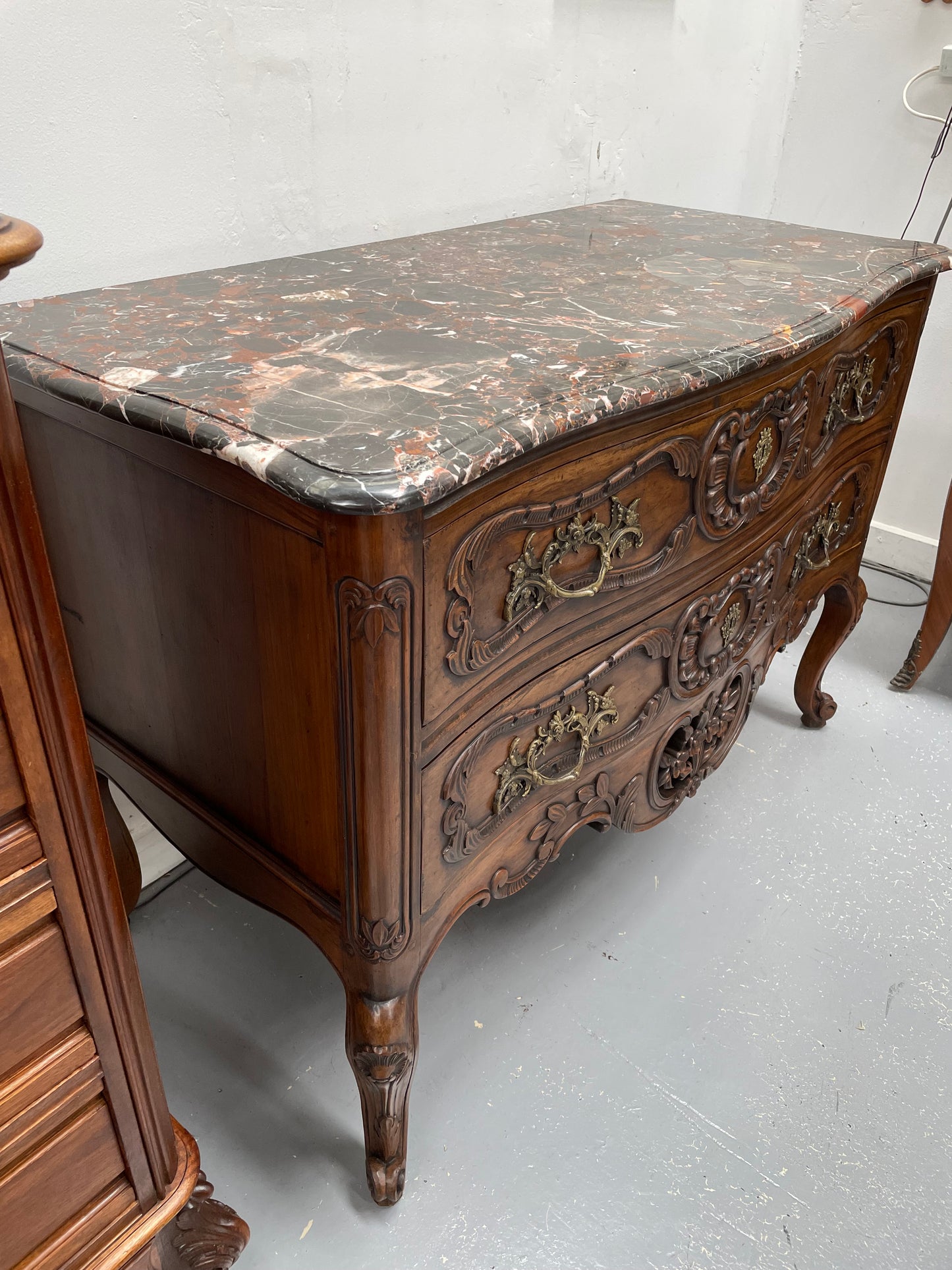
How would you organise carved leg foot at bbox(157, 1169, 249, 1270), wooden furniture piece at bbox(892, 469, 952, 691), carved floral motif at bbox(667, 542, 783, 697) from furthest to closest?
wooden furniture piece at bbox(892, 469, 952, 691), carved floral motif at bbox(667, 542, 783, 697), carved leg foot at bbox(157, 1169, 249, 1270)

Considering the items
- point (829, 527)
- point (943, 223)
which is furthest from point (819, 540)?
point (943, 223)

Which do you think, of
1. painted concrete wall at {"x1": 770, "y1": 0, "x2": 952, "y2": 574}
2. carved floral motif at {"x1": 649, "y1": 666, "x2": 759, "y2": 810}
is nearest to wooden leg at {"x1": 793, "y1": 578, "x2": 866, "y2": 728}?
carved floral motif at {"x1": 649, "y1": 666, "x2": 759, "y2": 810}

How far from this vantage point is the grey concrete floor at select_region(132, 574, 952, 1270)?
1.17 meters

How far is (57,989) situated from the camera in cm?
71

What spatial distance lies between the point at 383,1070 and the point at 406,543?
0.62 meters

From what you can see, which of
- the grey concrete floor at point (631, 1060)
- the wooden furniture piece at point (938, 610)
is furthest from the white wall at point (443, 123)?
the grey concrete floor at point (631, 1060)

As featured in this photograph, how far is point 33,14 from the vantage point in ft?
3.49

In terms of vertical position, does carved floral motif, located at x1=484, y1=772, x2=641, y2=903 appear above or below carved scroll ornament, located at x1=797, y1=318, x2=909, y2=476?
below

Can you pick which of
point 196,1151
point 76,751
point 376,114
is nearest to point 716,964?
point 196,1151

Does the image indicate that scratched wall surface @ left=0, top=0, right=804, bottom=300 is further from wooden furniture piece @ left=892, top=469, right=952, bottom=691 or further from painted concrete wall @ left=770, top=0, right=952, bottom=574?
wooden furniture piece @ left=892, top=469, right=952, bottom=691

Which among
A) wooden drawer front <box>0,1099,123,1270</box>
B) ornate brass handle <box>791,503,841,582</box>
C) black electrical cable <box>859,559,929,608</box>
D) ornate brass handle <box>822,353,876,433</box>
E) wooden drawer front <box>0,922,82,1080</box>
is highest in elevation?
ornate brass handle <box>822,353,876,433</box>

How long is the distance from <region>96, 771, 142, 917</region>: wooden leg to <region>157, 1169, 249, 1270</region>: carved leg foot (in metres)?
0.46

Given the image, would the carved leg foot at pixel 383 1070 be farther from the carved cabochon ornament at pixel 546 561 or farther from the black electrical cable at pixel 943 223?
the black electrical cable at pixel 943 223

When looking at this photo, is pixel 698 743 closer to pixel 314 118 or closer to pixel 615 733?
pixel 615 733
